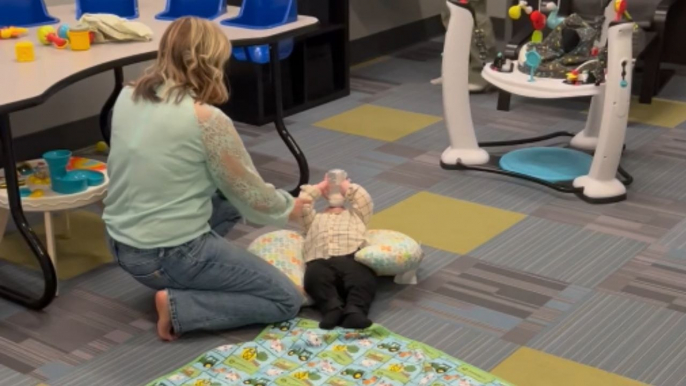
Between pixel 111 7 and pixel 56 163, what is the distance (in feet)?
2.81

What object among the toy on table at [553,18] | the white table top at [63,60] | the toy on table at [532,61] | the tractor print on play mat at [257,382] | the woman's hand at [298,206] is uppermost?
the white table top at [63,60]

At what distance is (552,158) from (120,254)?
2064mm

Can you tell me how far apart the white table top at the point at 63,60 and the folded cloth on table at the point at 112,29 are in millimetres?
29

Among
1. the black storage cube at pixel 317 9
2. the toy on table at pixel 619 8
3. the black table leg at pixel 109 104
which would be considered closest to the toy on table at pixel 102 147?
the black table leg at pixel 109 104

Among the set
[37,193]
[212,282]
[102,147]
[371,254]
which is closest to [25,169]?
[37,193]

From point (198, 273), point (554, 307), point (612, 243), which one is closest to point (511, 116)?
point (612, 243)

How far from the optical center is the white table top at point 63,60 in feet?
9.36

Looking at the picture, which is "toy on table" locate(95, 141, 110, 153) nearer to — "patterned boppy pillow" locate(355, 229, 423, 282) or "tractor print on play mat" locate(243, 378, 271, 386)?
"patterned boppy pillow" locate(355, 229, 423, 282)

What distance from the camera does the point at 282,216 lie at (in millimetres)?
2863

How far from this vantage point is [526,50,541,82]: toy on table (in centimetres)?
388

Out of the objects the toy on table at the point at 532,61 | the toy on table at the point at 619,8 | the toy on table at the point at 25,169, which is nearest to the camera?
the toy on table at the point at 25,169

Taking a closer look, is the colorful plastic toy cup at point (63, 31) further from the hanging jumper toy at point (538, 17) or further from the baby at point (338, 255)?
the hanging jumper toy at point (538, 17)

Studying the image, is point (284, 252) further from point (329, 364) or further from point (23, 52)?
point (23, 52)

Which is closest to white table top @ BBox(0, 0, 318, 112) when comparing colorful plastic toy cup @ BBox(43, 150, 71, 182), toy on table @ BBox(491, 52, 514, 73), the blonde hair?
colorful plastic toy cup @ BBox(43, 150, 71, 182)
